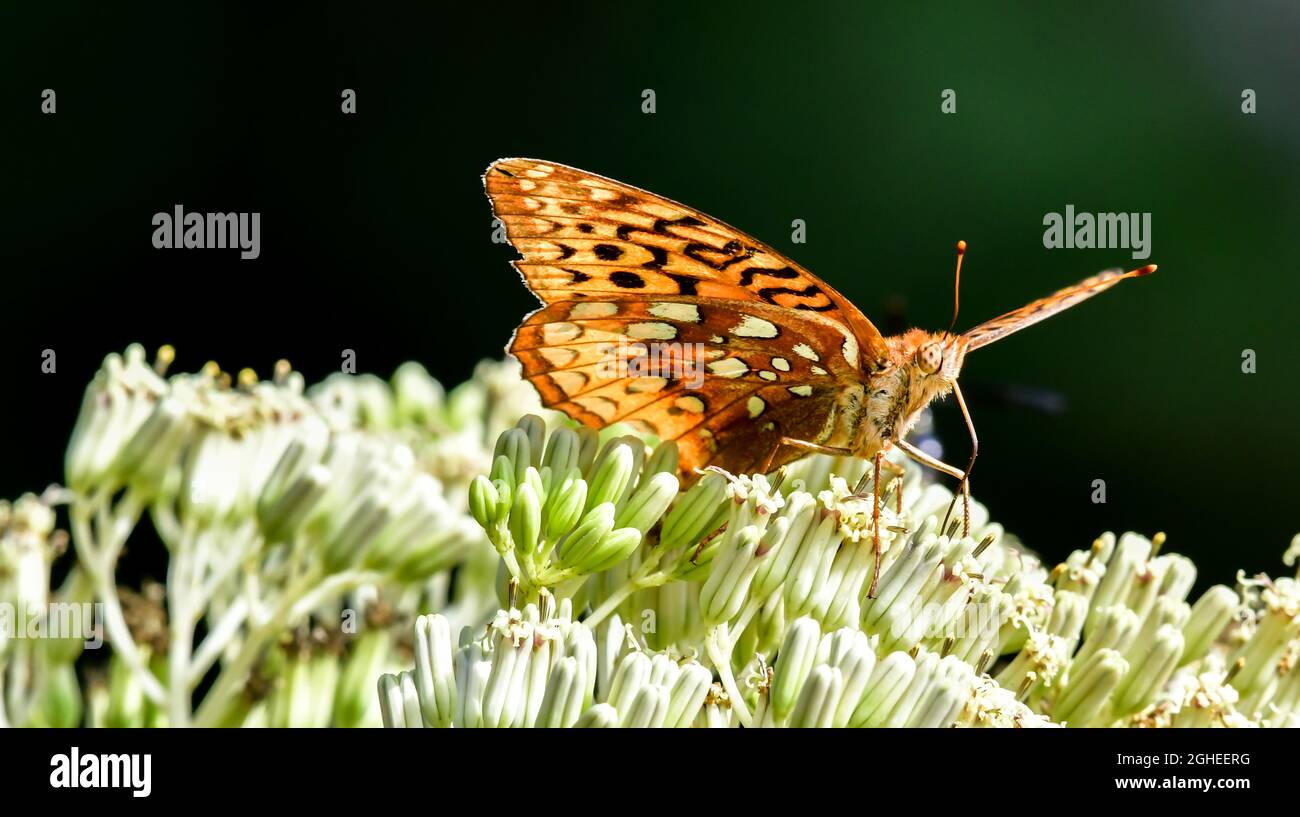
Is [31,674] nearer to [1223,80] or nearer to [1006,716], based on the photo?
[1006,716]

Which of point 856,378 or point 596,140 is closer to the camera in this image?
point 856,378

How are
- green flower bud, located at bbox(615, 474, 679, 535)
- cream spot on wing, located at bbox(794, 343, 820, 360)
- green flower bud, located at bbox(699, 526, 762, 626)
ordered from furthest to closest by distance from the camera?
cream spot on wing, located at bbox(794, 343, 820, 360)
green flower bud, located at bbox(615, 474, 679, 535)
green flower bud, located at bbox(699, 526, 762, 626)

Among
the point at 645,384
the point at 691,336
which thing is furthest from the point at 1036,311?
the point at 645,384

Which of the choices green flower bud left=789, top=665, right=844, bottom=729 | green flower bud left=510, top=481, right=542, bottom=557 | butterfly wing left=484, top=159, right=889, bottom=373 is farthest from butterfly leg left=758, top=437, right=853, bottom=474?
green flower bud left=789, top=665, right=844, bottom=729

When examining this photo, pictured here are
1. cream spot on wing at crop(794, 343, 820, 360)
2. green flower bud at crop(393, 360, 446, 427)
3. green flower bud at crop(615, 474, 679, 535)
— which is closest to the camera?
green flower bud at crop(615, 474, 679, 535)

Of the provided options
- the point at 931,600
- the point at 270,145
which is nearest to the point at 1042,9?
the point at 270,145

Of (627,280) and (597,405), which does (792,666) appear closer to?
(597,405)

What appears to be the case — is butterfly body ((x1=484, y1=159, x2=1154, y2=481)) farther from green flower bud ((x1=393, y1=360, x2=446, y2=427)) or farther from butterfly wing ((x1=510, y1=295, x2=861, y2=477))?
green flower bud ((x1=393, y1=360, x2=446, y2=427))
